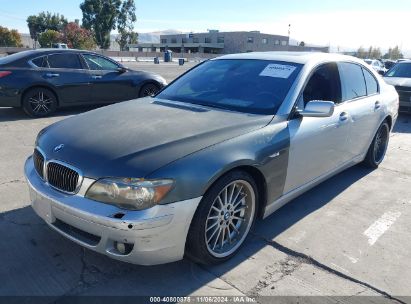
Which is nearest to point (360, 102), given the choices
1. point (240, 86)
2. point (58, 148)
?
point (240, 86)

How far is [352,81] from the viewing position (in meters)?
4.54

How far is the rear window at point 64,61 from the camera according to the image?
8047 millimetres

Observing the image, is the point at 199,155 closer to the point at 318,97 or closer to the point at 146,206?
the point at 146,206

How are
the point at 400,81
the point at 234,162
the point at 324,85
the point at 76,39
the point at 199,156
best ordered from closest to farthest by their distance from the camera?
1. the point at 199,156
2. the point at 234,162
3. the point at 324,85
4. the point at 400,81
5. the point at 76,39

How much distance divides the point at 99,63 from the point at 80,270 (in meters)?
6.76

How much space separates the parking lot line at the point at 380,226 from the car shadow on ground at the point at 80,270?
88cm

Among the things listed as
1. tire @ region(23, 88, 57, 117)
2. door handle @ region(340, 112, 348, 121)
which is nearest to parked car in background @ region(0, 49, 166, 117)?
tire @ region(23, 88, 57, 117)

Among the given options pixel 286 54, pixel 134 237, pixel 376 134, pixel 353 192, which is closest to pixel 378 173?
pixel 376 134

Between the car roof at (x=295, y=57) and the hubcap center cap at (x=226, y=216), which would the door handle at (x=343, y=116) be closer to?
the car roof at (x=295, y=57)

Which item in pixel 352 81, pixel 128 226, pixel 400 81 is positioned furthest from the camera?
pixel 400 81

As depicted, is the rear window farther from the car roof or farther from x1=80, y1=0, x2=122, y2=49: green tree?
x1=80, y1=0, x2=122, y2=49: green tree

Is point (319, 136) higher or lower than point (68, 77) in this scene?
lower

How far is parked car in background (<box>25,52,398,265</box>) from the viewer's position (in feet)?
8.16

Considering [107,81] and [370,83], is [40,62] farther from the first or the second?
[370,83]
